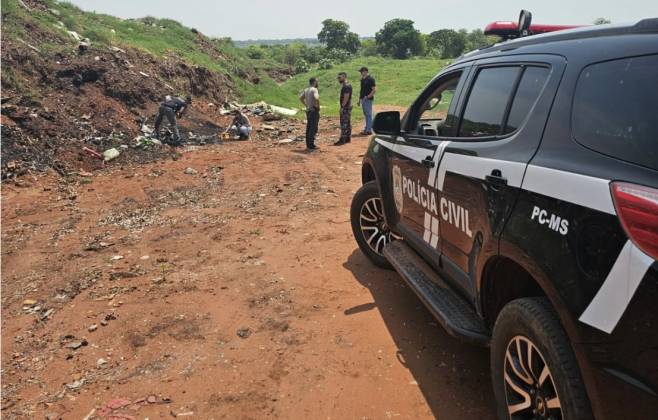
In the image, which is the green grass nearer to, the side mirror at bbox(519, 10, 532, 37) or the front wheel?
the front wheel

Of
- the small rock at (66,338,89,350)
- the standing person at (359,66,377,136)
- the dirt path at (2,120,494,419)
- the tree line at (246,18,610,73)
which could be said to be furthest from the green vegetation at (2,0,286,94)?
the tree line at (246,18,610,73)

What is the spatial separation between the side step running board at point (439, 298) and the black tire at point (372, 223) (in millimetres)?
703

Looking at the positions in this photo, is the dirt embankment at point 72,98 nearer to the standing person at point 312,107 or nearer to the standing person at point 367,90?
the standing person at point 312,107

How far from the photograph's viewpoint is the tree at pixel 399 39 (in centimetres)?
7112

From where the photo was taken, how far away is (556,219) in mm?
1929

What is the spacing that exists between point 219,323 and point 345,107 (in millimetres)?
9172

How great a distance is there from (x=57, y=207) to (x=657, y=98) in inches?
345

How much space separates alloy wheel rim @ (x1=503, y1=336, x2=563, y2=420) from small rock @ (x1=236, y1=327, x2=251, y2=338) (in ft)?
7.17

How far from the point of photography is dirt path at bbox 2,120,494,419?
3.18 meters

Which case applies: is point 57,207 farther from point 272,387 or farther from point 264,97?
point 264,97

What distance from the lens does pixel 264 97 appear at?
22609 millimetres

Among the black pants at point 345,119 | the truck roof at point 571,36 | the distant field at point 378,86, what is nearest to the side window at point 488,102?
the truck roof at point 571,36

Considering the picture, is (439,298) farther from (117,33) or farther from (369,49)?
(369,49)

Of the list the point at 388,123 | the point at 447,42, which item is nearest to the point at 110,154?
the point at 388,123
